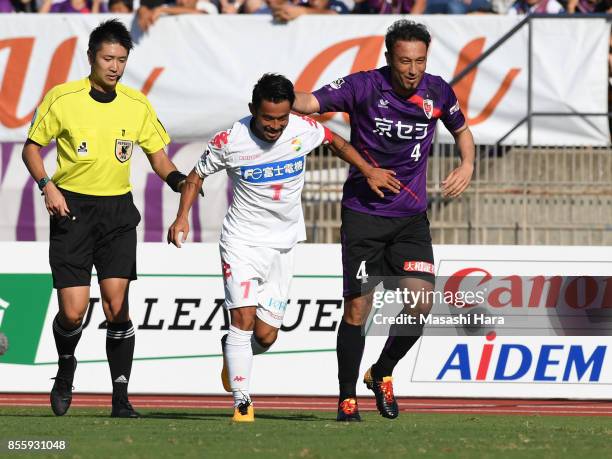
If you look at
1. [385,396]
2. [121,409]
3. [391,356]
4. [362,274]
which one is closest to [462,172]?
[362,274]

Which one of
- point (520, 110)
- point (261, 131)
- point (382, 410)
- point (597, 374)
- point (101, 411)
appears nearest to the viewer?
point (261, 131)

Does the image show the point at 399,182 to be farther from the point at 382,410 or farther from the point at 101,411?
the point at 101,411

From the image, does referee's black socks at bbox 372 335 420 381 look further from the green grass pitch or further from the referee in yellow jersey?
the referee in yellow jersey

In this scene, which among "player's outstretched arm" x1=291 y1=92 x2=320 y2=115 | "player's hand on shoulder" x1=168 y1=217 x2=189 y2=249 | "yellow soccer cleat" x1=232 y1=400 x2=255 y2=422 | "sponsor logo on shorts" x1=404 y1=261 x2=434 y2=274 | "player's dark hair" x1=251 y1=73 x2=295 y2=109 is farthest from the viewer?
"sponsor logo on shorts" x1=404 y1=261 x2=434 y2=274

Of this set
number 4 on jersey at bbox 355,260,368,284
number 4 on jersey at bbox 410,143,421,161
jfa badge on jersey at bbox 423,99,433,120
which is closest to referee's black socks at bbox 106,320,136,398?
number 4 on jersey at bbox 355,260,368,284

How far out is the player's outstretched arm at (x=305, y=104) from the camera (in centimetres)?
909

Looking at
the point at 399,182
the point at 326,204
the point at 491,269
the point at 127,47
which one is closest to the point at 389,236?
the point at 399,182

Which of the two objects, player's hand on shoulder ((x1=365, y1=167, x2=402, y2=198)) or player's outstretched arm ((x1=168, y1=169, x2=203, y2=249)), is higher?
player's hand on shoulder ((x1=365, y1=167, x2=402, y2=198))

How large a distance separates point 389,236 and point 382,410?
119 cm

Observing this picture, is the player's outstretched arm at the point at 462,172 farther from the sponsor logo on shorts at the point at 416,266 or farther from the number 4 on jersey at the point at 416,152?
the sponsor logo on shorts at the point at 416,266

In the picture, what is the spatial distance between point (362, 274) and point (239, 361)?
100cm

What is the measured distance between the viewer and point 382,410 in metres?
9.52

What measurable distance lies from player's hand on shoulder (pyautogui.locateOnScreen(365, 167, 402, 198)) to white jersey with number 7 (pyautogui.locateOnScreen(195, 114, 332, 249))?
38cm

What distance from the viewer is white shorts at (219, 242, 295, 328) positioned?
908 centimetres
